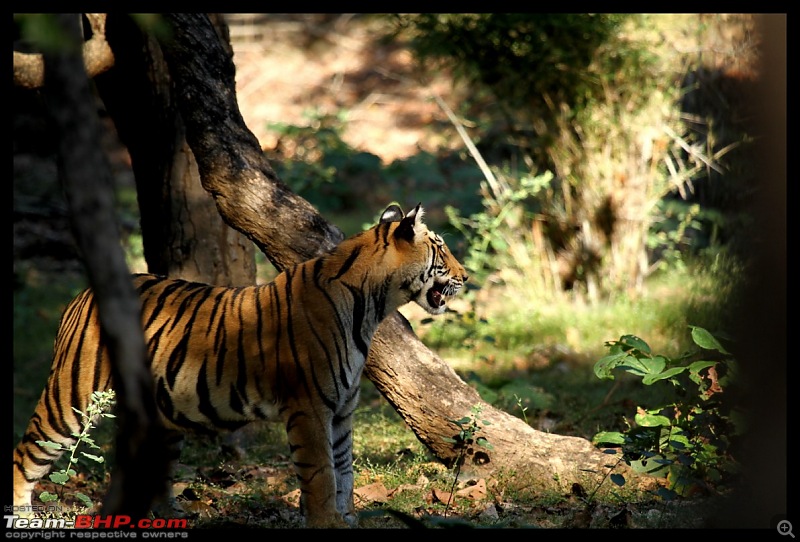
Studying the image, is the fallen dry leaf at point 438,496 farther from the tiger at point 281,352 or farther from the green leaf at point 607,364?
the green leaf at point 607,364

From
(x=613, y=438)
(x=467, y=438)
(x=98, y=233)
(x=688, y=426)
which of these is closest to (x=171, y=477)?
(x=467, y=438)

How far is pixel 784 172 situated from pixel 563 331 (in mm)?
6323

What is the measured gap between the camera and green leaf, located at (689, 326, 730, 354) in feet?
15.7

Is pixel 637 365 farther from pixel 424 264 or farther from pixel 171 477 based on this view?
pixel 171 477

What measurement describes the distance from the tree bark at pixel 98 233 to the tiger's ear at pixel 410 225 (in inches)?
85.7

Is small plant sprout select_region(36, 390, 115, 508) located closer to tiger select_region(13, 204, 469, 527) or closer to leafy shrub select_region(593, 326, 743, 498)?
tiger select_region(13, 204, 469, 527)

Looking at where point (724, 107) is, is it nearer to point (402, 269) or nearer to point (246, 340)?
point (402, 269)

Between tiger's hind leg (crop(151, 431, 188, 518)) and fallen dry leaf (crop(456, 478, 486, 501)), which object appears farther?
fallen dry leaf (crop(456, 478, 486, 501))

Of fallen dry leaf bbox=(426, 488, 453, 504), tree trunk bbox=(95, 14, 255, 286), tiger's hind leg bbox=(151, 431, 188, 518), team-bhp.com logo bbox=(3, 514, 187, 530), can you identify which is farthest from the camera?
tree trunk bbox=(95, 14, 255, 286)

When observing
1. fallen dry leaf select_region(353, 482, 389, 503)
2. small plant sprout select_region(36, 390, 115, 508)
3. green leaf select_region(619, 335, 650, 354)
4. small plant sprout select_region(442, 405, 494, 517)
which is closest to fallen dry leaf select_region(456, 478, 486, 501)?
small plant sprout select_region(442, 405, 494, 517)

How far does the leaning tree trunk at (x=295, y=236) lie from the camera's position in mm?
5473

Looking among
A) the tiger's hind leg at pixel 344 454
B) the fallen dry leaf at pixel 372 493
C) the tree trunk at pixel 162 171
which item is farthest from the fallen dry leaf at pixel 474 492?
the tree trunk at pixel 162 171

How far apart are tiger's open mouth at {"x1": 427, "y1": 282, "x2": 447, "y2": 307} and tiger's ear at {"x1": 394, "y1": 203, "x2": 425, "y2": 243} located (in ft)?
1.06

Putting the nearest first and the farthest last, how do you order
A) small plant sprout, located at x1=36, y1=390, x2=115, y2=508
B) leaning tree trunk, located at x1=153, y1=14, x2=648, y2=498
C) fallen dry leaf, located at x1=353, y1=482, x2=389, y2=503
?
small plant sprout, located at x1=36, y1=390, x2=115, y2=508 < fallen dry leaf, located at x1=353, y1=482, x2=389, y2=503 < leaning tree trunk, located at x1=153, y1=14, x2=648, y2=498
